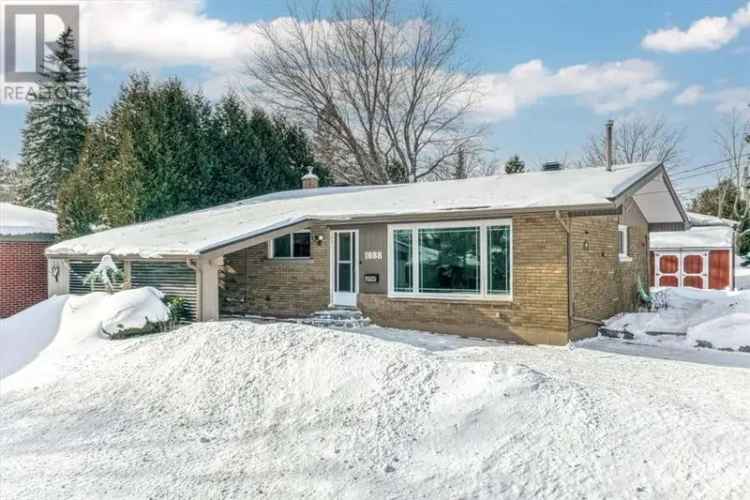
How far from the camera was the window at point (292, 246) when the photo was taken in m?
13.9

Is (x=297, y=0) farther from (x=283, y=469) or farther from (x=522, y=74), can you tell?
(x=283, y=469)

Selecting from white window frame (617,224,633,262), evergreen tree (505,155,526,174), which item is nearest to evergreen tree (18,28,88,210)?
evergreen tree (505,155,526,174)

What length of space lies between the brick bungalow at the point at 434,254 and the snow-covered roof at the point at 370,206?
0.04 metres

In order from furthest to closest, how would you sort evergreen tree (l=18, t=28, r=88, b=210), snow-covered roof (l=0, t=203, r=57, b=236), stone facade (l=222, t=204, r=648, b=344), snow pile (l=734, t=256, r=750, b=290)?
evergreen tree (l=18, t=28, r=88, b=210) → snow pile (l=734, t=256, r=750, b=290) → snow-covered roof (l=0, t=203, r=57, b=236) → stone facade (l=222, t=204, r=648, b=344)

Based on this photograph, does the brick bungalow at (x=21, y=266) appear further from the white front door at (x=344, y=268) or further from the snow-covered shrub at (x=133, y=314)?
the white front door at (x=344, y=268)

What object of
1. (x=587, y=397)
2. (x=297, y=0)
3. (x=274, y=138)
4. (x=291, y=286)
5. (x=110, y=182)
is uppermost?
(x=297, y=0)

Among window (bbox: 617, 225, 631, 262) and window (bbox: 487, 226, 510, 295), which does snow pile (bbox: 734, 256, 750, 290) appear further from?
window (bbox: 487, 226, 510, 295)

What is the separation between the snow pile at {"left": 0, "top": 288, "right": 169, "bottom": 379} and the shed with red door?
20.1 meters

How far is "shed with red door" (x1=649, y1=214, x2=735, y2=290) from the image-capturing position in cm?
2247

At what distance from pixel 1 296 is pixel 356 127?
18008 millimetres

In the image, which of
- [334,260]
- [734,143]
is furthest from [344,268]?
[734,143]

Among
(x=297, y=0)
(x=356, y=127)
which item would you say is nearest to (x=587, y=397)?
(x=356, y=127)

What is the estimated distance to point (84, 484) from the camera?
208 inches

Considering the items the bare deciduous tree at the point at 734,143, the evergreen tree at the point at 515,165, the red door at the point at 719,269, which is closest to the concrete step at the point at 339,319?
the red door at the point at 719,269
